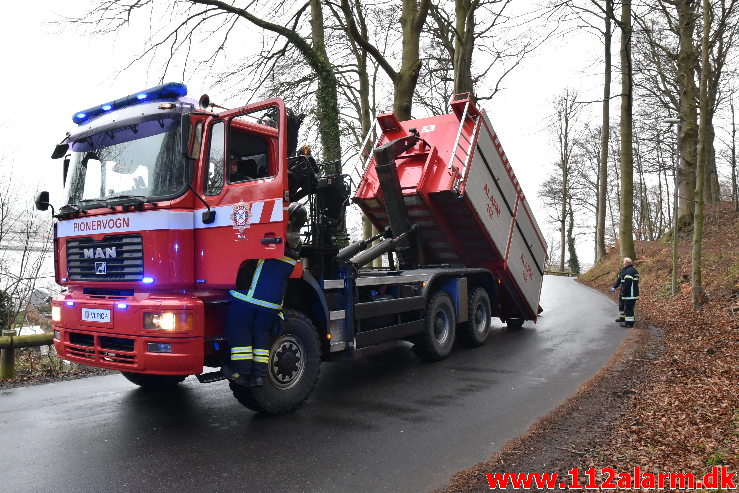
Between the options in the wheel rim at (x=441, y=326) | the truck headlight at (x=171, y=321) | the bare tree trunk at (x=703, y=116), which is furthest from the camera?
the bare tree trunk at (x=703, y=116)

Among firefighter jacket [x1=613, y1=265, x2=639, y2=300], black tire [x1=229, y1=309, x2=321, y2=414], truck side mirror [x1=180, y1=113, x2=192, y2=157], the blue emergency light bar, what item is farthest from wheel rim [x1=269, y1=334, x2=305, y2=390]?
firefighter jacket [x1=613, y1=265, x2=639, y2=300]

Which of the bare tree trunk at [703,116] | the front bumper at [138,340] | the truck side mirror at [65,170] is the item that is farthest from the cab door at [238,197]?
the bare tree trunk at [703,116]

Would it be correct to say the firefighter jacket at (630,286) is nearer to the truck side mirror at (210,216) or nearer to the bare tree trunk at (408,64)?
the bare tree trunk at (408,64)

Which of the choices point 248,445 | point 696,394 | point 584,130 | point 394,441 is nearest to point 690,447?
point 696,394

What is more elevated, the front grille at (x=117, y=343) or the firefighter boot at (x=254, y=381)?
the front grille at (x=117, y=343)

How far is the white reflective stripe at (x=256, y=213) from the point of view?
4.66m

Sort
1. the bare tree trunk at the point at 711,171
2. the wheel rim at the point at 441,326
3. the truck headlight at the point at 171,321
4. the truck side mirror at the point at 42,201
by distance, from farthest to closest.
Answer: the bare tree trunk at the point at 711,171
the wheel rim at the point at 441,326
the truck side mirror at the point at 42,201
the truck headlight at the point at 171,321

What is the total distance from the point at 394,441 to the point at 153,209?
9.33 feet

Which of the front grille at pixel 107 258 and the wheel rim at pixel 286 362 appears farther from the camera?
the wheel rim at pixel 286 362

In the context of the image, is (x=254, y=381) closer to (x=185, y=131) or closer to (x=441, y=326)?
(x=185, y=131)

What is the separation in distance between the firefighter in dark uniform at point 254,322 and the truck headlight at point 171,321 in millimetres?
398

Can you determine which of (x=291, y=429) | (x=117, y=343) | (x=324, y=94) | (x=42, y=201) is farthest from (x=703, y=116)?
(x=42, y=201)

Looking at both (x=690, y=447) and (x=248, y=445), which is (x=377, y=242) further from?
(x=690, y=447)
